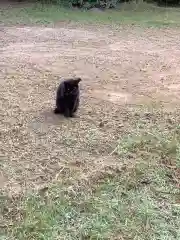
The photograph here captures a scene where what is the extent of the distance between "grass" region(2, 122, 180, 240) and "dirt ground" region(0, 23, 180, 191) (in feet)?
0.88

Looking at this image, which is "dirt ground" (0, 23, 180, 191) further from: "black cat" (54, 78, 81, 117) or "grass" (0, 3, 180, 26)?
"grass" (0, 3, 180, 26)

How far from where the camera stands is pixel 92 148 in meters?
5.18

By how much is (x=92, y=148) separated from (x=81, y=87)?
7.04 ft

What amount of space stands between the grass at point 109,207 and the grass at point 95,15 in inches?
320

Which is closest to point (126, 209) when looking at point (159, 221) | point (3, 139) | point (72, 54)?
point (159, 221)

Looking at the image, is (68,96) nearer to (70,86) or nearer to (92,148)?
(70,86)

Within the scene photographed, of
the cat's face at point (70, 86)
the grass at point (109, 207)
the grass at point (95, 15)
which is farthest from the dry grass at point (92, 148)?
the grass at point (95, 15)

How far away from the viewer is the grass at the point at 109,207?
3.79m

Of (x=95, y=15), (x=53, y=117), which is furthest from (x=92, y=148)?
(x=95, y=15)

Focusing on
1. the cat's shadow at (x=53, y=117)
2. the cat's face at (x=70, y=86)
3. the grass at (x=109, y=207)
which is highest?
the cat's face at (x=70, y=86)

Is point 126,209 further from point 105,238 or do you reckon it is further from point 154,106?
point 154,106

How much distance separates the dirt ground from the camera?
16.1 feet

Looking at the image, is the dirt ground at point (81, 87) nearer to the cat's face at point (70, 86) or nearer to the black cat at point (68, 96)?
the black cat at point (68, 96)

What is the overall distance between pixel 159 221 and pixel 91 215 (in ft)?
1.87
